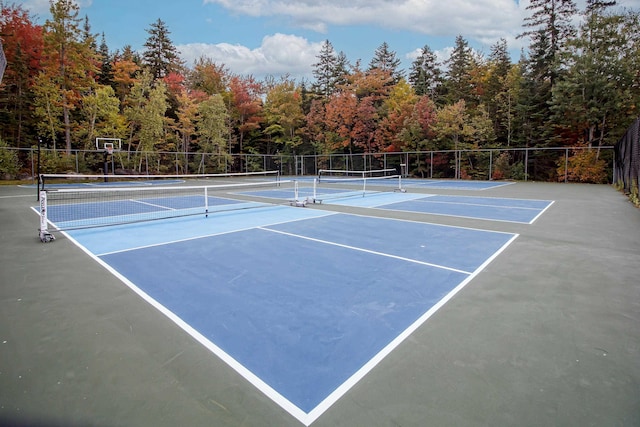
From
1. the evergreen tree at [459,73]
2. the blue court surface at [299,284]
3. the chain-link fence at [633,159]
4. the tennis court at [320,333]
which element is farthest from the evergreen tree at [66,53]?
the evergreen tree at [459,73]

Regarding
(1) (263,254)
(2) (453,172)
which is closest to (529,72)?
(2) (453,172)

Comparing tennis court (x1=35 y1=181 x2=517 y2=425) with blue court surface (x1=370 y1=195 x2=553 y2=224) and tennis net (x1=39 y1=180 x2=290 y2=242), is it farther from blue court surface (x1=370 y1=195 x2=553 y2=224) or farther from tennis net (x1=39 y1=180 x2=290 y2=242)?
blue court surface (x1=370 y1=195 x2=553 y2=224)

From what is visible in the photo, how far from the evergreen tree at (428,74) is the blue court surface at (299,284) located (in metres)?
37.2

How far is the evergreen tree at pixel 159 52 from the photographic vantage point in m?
41.9

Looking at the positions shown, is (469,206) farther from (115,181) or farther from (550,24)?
(550,24)

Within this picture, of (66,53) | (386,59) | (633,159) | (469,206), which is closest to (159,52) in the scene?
(66,53)

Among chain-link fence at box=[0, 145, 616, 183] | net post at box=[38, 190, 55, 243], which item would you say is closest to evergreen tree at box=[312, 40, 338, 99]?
chain-link fence at box=[0, 145, 616, 183]

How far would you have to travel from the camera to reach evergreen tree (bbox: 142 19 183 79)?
1650 inches

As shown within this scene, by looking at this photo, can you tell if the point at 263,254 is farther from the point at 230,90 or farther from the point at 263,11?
the point at 230,90

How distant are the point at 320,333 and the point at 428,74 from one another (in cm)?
4478

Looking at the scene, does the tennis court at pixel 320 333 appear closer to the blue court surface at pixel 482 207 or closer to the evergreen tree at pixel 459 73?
the blue court surface at pixel 482 207

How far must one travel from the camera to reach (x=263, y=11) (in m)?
28.0

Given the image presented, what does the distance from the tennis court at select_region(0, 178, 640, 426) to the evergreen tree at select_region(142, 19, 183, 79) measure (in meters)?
41.2

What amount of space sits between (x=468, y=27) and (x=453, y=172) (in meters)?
21.1
